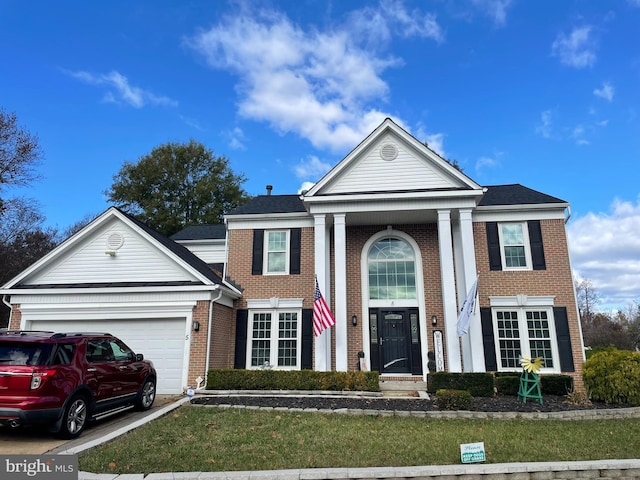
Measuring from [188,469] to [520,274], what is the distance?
12.2 metres

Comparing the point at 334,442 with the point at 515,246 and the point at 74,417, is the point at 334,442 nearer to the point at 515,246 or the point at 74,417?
the point at 74,417

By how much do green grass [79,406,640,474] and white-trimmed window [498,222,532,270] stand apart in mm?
6094

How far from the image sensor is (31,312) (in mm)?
13070

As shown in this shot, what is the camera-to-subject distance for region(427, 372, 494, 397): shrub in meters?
11.0

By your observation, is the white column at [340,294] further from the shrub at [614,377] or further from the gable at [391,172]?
the shrub at [614,377]

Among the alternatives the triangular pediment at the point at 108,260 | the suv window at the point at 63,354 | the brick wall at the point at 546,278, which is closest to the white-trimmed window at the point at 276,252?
the triangular pediment at the point at 108,260

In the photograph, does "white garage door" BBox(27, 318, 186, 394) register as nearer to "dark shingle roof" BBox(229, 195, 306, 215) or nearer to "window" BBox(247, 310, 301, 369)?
"window" BBox(247, 310, 301, 369)

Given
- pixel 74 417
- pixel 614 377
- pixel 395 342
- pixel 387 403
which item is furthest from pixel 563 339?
pixel 74 417

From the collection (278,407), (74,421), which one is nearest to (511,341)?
(278,407)

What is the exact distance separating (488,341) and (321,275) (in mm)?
5893

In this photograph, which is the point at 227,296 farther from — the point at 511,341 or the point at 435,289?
the point at 511,341

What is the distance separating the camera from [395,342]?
1425 cm

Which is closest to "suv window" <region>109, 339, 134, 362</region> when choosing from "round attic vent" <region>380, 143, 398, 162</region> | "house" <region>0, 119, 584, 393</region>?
"house" <region>0, 119, 584, 393</region>

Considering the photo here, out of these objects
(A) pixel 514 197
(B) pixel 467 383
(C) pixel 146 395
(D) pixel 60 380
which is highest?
(A) pixel 514 197
